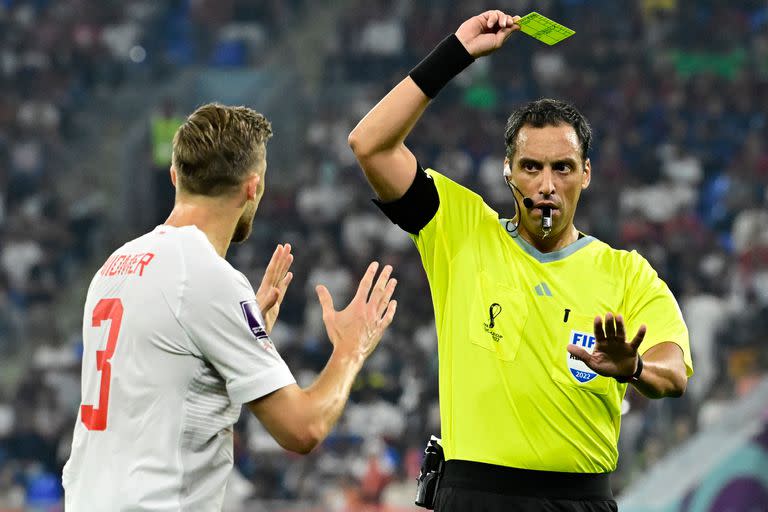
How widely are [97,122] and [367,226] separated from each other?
5.27 metres

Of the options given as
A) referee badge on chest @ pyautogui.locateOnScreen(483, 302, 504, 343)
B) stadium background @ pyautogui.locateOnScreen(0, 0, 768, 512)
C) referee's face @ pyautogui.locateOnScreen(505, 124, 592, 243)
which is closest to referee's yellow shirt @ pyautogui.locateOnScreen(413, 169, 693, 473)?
referee badge on chest @ pyautogui.locateOnScreen(483, 302, 504, 343)

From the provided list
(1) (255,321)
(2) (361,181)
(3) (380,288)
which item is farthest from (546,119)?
(2) (361,181)

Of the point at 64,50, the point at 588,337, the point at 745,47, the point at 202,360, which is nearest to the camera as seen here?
the point at 202,360

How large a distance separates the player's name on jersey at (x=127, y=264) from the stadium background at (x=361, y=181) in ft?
23.1

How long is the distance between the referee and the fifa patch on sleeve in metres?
0.92

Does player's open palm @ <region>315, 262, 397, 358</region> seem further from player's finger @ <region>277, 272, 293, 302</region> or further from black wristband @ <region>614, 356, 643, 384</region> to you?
black wristband @ <region>614, 356, 643, 384</region>

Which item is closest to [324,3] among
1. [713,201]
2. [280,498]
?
[713,201]

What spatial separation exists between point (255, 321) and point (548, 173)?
1350 millimetres

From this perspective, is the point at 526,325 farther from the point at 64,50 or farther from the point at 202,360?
the point at 64,50

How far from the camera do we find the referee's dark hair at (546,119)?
14.8ft

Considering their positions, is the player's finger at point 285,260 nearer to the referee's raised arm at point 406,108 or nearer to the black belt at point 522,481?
the referee's raised arm at point 406,108

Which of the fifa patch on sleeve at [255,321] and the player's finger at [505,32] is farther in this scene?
the player's finger at [505,32]

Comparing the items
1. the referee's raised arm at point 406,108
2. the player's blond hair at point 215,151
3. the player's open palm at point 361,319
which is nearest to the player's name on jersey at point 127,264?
the player's blond hair at point 215,151

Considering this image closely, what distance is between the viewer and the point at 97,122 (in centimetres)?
1808
